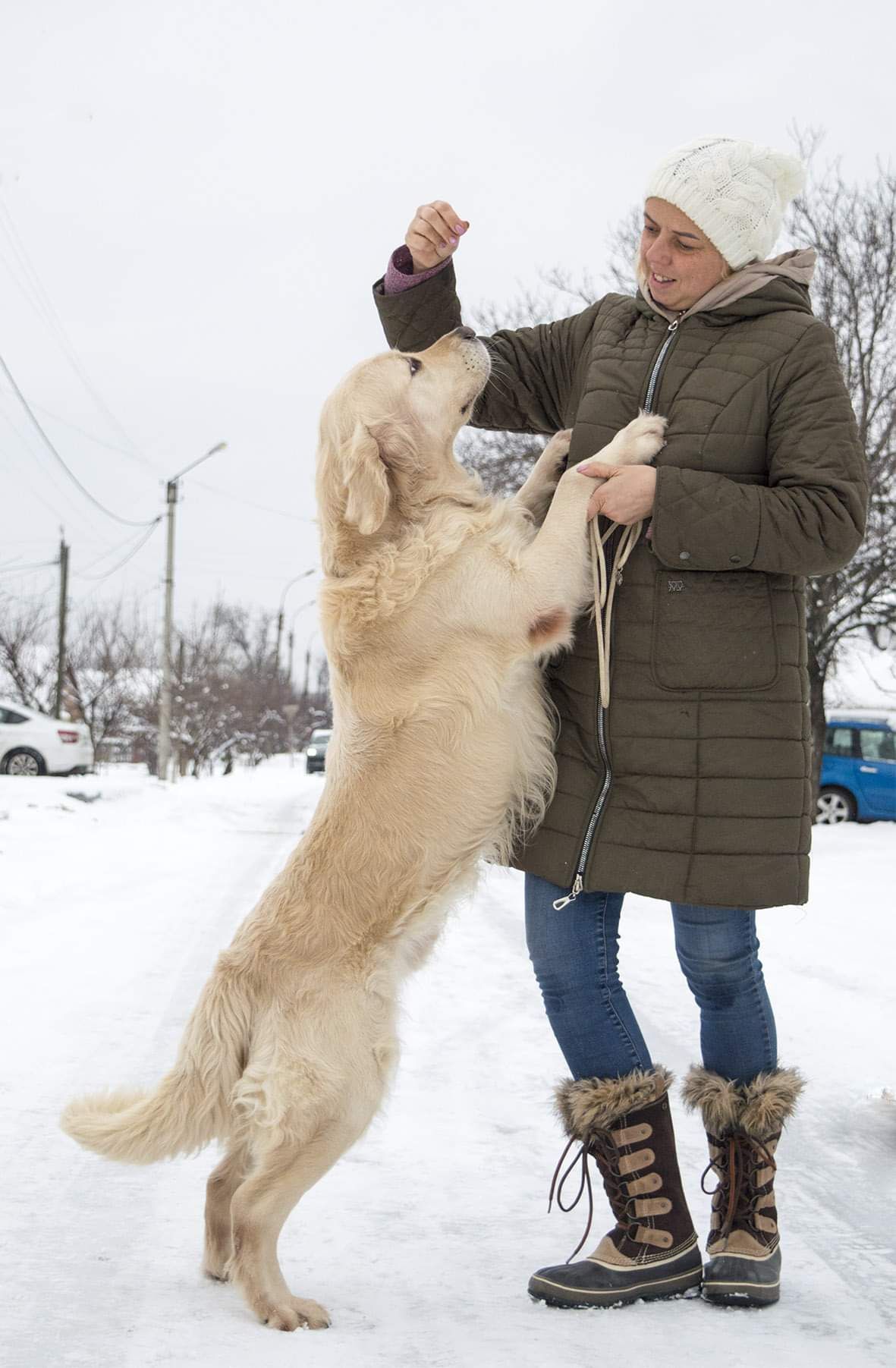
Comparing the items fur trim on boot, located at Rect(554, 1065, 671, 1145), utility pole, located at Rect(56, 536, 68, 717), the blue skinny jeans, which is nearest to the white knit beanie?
the blue skinny jeans

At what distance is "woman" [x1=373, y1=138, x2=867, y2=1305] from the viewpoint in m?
2.54

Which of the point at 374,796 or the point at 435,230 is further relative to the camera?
the point at 435,230

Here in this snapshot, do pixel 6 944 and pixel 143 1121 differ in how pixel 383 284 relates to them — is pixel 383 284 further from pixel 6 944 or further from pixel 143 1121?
pixel 6 944

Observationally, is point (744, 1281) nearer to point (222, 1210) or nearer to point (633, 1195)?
point (633, 1195)

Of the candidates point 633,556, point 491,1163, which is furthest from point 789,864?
point 491,1163

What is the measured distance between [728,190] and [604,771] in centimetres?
136

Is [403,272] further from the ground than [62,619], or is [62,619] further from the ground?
[62,619]

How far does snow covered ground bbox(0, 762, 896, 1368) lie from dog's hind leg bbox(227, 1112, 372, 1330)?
2.9 inches

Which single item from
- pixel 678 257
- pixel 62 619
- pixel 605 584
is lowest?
pixel 605 584

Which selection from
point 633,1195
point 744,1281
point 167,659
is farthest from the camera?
Result: point 167,659

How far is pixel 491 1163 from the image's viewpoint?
3316mm

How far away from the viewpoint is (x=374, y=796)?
2.75 m

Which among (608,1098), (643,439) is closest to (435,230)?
(643,439)

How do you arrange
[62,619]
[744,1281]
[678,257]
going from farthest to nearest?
1. [62,619]
2. [678,257]
3. [744,1281]
